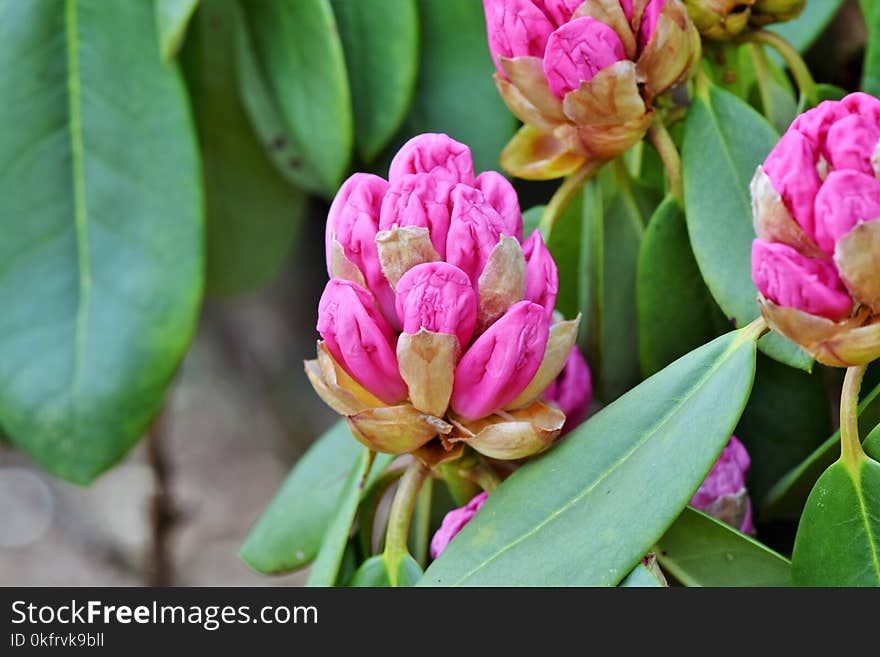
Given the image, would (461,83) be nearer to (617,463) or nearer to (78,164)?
(78,164)

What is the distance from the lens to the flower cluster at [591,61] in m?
0.66

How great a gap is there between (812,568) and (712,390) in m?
0.11

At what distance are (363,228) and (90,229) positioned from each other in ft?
1.55

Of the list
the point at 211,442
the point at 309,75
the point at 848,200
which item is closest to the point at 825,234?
the point at 848,200

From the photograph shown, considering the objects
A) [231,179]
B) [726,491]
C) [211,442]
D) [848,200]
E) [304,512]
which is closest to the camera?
[848,200]

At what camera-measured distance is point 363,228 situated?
2.00ft

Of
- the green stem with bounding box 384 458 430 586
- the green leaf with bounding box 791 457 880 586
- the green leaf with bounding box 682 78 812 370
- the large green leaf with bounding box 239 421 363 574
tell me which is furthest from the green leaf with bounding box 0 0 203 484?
the green leaf with bounding box 791 457 880 586

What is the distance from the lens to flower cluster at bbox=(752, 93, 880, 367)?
51 centimetres

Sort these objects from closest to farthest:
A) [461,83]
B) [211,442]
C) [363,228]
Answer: [363,228]
[461,83]
[211,442]

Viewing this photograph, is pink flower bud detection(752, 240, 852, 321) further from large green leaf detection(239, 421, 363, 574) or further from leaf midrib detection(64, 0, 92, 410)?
leaf midrib detection(64, 0, 92, 410)

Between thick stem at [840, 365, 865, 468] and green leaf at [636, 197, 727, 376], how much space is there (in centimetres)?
20

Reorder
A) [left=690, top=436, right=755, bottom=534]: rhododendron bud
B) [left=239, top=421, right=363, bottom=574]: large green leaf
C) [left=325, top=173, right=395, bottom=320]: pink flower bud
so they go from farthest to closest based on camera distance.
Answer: [left=239, top=421, right=363, bottom=574]: large green leaf → [left=690, top=436, right=755, bottom=534]: rhododendron bud → [left=325, top=173, right=395, bottom=320]: pink flower bud

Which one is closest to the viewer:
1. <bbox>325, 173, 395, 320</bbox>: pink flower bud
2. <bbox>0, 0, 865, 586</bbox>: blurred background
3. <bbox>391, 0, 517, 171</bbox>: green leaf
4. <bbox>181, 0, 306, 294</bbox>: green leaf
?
<bbox>325, 173, 395, 320</bbox>: pink flower bud
